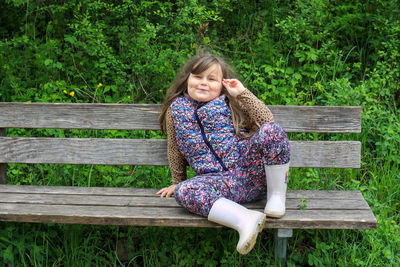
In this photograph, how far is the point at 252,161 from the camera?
2.42m

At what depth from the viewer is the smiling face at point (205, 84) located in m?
2.66

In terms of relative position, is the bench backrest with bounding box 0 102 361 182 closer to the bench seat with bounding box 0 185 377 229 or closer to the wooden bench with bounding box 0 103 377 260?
the wooden bench with bounding box 0 103 377 260

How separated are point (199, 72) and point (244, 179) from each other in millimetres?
649

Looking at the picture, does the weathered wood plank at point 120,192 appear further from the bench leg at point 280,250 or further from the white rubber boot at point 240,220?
the white rubber boot at point 240,220

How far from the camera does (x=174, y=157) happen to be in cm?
272

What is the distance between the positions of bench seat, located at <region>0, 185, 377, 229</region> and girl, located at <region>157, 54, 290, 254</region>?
9cm

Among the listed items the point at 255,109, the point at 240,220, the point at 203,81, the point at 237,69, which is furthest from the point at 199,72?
the point at 237,69

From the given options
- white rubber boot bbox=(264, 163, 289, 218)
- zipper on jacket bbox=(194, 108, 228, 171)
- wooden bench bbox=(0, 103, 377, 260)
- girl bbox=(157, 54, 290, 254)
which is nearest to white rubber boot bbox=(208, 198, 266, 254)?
girl bbox=(157, 54, 290, 254)

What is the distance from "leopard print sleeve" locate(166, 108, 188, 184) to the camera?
2.71 meters

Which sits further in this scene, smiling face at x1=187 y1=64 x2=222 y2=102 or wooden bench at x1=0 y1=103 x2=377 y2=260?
smiling face at x1=187 y1=64 x2=222 y2=102

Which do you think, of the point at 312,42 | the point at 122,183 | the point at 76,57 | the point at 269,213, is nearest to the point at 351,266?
the point at 269,213

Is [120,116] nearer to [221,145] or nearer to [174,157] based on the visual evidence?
[174,157]

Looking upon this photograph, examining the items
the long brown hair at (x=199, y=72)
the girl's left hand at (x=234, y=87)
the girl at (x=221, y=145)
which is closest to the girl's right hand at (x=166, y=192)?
the girl at (x=221, y=145)

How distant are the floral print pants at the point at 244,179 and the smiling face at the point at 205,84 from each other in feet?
1.33
